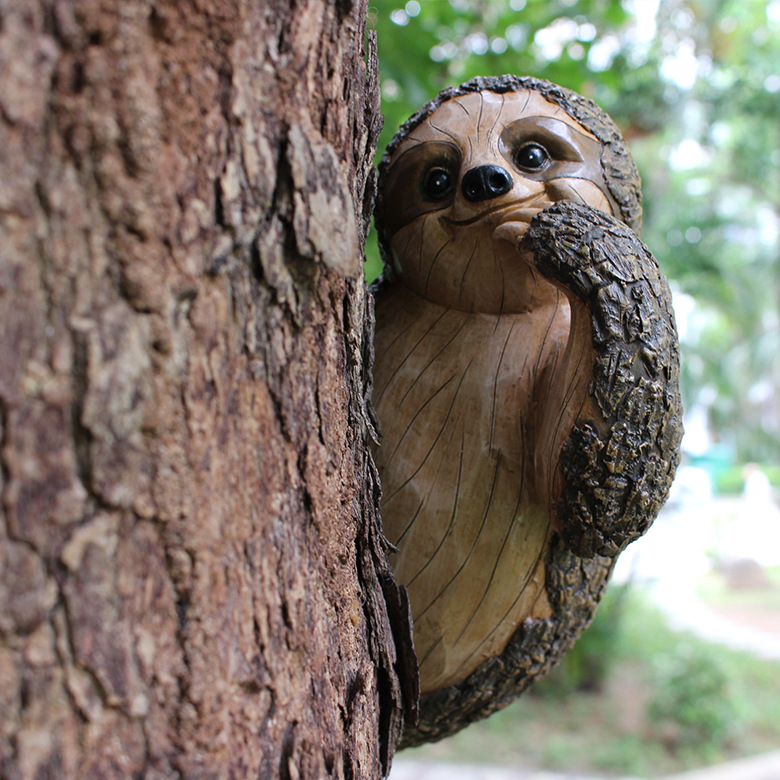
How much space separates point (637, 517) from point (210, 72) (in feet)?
2.10

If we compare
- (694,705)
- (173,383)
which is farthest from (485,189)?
(694,705)

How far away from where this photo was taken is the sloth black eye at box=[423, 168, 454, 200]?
0.99m

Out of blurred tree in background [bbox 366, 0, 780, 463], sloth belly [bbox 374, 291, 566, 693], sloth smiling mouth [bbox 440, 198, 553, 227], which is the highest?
blurred tree in background [bbox 366, 0, 780, 463]

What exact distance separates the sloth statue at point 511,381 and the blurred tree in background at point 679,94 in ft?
0.90

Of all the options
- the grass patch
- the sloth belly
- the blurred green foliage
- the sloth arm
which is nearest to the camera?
the sloth arm

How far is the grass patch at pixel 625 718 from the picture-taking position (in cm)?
430

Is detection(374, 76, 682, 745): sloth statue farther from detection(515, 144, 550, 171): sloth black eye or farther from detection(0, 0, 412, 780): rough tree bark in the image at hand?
detection(0, 0, 412, 780): rough tree bark

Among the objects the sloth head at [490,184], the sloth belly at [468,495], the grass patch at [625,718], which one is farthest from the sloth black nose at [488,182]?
the grass patch at [625,718]

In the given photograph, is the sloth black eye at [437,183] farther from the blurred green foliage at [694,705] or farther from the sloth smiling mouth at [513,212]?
the blurred green foliage at [694,705]

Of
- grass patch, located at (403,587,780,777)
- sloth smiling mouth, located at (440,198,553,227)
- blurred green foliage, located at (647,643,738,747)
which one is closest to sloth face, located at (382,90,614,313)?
sloth smiling mouth, located at (440,198,553,227)

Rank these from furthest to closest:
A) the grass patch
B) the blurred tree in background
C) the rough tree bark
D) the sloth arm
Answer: the grass patch → the blurred tree in background → the sloth arm → the rough tree bark

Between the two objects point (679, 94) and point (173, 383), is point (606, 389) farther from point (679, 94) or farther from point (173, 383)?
point (679, 94)

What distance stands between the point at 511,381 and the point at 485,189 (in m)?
0.25

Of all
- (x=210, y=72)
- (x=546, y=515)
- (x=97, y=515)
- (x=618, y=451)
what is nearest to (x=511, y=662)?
(x=546, y=515)
